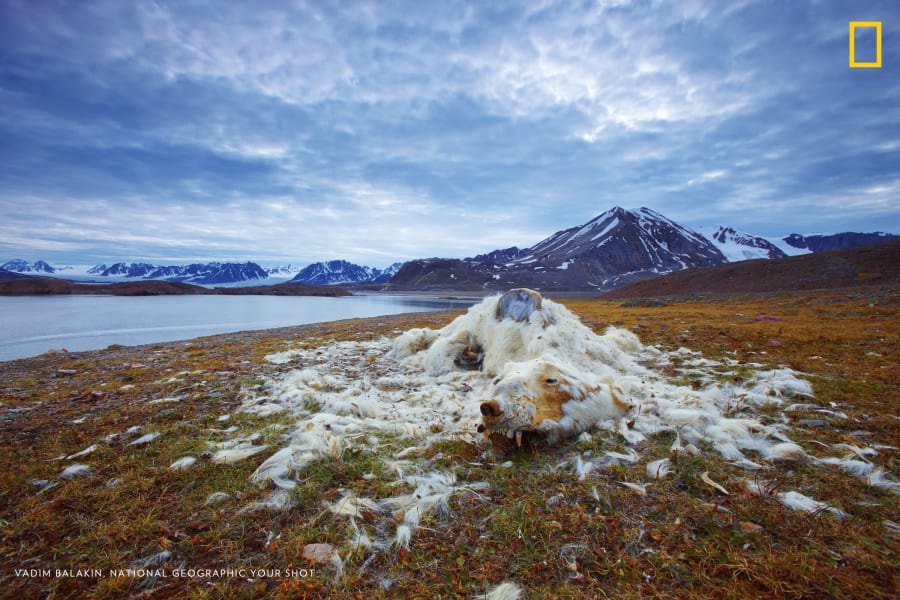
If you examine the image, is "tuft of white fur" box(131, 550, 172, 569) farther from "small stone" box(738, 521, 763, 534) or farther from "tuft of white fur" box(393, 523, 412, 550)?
"small stone" box(738, 521, 763, 534)

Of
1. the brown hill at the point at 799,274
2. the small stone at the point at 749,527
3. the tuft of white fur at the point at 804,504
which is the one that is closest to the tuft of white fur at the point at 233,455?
the small stone at the point at 749,527

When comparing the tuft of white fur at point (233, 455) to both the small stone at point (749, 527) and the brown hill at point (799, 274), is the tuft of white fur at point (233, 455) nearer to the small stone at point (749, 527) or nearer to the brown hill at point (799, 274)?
the small stone at point (749, 527)

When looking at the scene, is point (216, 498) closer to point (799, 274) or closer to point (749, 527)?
point (749, 527)

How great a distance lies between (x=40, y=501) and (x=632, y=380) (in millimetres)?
7218

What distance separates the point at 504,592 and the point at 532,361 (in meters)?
3.13

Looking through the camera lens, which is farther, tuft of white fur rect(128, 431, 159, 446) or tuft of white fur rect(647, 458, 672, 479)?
tuft of white fur rect(128, 431, 159, 446)

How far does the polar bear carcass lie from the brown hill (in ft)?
124

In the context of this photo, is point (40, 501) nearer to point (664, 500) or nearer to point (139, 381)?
point (664, 500)

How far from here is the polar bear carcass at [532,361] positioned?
3.91 metres

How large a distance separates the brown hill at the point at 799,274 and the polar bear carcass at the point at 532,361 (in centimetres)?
3770

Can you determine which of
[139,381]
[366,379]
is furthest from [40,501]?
[139,381]

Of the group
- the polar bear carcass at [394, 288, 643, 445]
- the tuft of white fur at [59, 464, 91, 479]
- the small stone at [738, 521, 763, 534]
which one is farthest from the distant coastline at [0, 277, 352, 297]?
the small stone at [738, 521, 763, 534]

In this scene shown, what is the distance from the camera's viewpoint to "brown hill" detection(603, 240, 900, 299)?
32312mm

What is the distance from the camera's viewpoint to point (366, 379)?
23.3 ft
